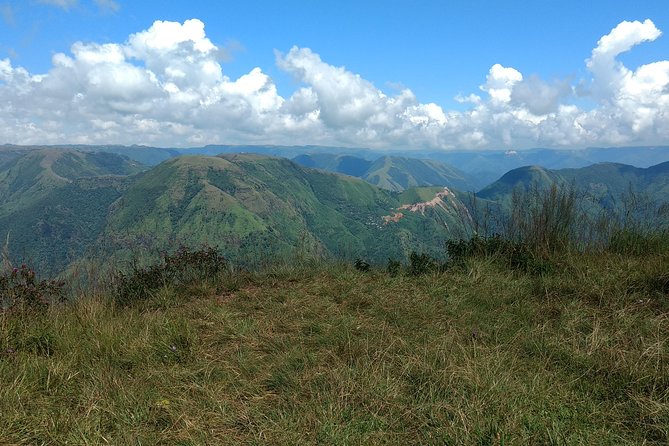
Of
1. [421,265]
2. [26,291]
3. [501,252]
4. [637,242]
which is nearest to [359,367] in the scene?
[421,265]

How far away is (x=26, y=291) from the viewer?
17.9 feet

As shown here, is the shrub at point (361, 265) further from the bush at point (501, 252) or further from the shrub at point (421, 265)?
the bush at point (501, 252)

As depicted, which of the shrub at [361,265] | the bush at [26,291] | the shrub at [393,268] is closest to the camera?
the bush at [26,291]

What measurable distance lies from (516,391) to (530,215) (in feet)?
20.4

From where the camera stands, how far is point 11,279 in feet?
18.2

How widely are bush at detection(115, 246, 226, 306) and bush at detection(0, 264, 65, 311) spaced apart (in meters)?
0.91

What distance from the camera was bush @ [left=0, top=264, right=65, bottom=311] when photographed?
522cm

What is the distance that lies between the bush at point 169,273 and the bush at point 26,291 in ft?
3.00

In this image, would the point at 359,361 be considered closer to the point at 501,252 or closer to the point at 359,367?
the point at 359,367

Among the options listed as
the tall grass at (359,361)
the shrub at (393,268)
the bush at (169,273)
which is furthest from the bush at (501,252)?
the bush at (169,273)

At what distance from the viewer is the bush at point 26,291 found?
17.1 ft

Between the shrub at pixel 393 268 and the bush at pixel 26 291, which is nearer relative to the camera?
the bush at pixel 26 291

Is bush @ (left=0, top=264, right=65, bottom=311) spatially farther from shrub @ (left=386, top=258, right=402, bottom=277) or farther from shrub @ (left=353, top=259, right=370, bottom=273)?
shrub @ (left=386, top=258, right=402, bottom=277)

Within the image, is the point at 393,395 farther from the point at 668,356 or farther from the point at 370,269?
the point at 370,269
